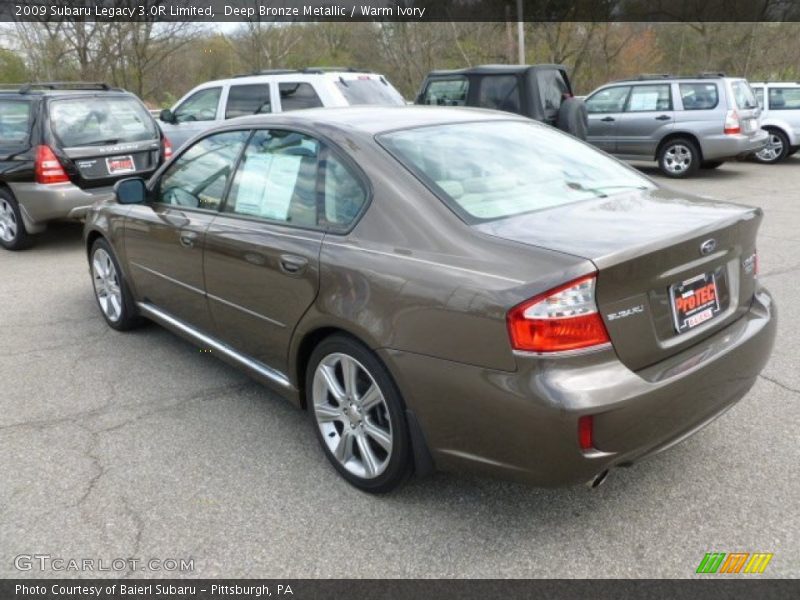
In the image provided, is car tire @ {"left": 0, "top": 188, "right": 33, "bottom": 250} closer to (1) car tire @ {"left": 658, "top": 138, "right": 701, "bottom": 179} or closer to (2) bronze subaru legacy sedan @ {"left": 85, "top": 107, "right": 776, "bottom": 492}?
(2) bronze subaru legacy sedan @ {"left": 85, "top": 107, "right": 776, "bottom": 492}

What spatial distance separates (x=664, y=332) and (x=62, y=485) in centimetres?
259

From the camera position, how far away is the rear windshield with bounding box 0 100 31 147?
24.8 ft

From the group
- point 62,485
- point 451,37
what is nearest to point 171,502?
point 62,485

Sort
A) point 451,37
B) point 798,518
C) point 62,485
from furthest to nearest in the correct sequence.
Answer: point 451,37, point 62,485, point 798,518

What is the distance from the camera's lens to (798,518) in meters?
2.62

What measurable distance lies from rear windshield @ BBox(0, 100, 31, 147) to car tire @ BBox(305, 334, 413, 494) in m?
6.14

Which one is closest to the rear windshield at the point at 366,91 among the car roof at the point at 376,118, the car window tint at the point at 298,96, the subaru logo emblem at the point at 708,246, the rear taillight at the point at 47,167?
the car window tint at the point at 298,96

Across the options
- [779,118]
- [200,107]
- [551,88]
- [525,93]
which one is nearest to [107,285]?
[200,107]

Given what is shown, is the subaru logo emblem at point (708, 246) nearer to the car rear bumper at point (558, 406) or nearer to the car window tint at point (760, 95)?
the car rear bumper at point (558, 406)

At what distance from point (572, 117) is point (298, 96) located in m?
4.07

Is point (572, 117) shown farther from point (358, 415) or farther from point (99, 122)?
point (358, 415)

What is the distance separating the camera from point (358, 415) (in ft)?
9.52

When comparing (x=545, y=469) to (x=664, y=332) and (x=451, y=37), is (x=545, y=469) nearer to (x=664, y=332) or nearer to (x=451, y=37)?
(x=664, y=332)

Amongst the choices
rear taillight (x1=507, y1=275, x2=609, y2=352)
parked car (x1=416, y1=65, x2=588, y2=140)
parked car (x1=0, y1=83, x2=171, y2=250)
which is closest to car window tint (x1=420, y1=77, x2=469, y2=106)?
parked car (x1=416, y1=65, x2=588, y2=140)
